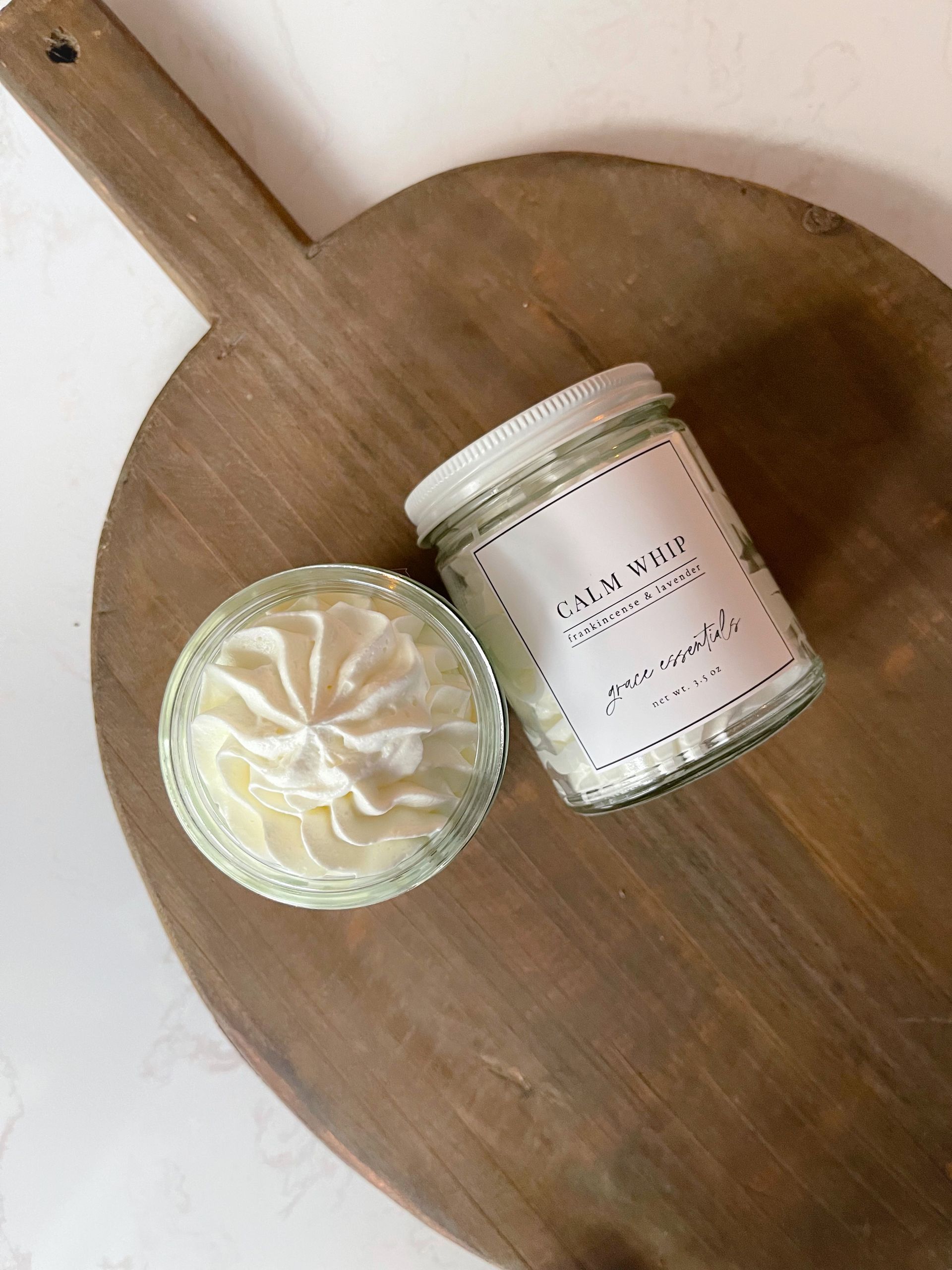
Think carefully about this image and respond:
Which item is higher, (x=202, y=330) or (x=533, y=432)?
(x=202, y=330)

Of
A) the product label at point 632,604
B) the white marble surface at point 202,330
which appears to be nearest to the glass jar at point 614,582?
the product label at point 632,604

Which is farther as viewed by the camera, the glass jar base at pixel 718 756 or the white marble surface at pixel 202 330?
the white marble surface at pixel 202 330

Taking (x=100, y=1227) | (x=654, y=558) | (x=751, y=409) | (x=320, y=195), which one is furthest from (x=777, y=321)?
(x=100, y=1227)

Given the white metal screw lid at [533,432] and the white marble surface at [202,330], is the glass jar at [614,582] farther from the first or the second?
the white marble surface at [202,330]

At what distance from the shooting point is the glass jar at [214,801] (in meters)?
0.48

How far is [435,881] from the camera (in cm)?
58

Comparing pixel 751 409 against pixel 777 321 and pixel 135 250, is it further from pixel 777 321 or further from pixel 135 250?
pixel 135 250

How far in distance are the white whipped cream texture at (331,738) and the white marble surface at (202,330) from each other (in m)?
0.34

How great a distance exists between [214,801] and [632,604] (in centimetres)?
27

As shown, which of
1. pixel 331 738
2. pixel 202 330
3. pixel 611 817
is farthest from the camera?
pixel 202 330

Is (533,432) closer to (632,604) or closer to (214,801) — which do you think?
(632,604)

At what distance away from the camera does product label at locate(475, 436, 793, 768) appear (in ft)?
1.49

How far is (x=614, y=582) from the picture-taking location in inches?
17.9

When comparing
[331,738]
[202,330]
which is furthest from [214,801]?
[202,330]
